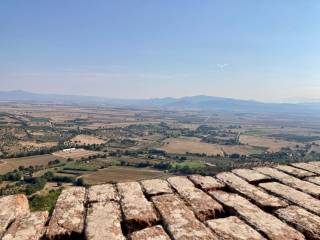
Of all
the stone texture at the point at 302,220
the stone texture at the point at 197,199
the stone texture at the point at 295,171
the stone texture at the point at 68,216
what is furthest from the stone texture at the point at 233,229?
the stone texture at the point at 295,171

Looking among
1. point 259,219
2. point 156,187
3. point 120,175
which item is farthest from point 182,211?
point 120,175

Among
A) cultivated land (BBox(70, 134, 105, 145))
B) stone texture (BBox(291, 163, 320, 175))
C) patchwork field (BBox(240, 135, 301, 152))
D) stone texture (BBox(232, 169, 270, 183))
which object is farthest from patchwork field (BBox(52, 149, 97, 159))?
stone texture (BBox(232, 169, 270, 183))

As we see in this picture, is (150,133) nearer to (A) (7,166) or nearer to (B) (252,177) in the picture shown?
(A) (7,166)

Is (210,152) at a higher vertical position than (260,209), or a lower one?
lower

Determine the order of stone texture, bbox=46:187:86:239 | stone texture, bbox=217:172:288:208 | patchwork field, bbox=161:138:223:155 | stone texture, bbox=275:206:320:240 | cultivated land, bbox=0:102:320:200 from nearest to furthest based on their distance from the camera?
stone texture, bbox=275:206:320:240 → stone texture, bbox=46:187:86:239 → stone texture, bbox=217:172:288:208 → cultivated land, bbox=0:102:320:200 → patchwork field, bbox=161:138:223:155

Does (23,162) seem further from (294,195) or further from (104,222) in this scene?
(294,195)

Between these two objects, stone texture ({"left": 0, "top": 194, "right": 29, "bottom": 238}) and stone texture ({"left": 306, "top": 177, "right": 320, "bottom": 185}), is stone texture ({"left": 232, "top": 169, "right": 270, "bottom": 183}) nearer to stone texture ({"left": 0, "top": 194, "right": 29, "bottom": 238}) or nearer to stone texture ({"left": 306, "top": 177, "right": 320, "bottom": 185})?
stone texture ({"left": 306, "top": 177, "right": 320, "bottom": 185})

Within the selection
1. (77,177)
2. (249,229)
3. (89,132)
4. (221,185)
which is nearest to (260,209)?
(249,229)
